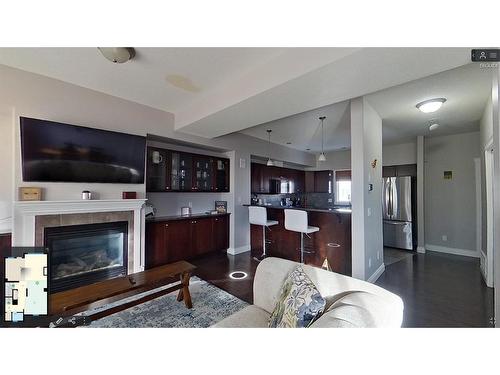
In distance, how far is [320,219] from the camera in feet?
10.8

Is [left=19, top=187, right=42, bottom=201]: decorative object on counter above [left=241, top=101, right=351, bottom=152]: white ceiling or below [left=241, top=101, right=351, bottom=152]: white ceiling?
below

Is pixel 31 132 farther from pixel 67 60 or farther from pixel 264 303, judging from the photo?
pixel 264 303

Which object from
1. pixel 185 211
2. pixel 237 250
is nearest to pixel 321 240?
pixel 237 250

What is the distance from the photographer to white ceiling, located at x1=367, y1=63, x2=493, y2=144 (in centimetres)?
208

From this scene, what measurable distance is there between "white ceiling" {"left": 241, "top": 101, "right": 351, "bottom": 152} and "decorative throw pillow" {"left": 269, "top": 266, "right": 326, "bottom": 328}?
8.60 feet

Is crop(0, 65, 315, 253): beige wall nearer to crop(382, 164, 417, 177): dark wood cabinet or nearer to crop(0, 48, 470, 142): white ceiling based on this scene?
crop(0, 48, 470, 142): white ceiling

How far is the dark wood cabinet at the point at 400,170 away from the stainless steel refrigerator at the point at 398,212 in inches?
19.4

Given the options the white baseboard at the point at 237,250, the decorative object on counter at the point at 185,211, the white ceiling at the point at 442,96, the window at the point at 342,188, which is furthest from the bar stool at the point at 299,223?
the window at the point at 342,188

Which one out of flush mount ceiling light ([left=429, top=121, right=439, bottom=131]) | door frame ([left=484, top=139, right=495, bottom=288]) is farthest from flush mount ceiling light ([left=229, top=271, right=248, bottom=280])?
flush mount ceiling light ([left=429, top=121, right=439, bottom=131])

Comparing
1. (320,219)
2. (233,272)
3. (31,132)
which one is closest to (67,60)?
(31,132)

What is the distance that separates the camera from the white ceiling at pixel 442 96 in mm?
2080

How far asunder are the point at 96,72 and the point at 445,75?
3641 mm

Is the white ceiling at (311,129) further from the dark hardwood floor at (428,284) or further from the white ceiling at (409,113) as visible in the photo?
the dark hardwood floor at (428,284)

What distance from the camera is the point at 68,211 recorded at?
232 centimetres
